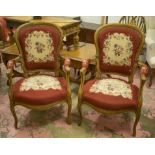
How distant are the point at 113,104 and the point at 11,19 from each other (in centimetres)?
223

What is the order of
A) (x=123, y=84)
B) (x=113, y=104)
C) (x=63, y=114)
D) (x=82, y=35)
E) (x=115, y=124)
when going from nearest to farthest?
(x=113, y=104) → (x=123, y=84) → (x=115, y=124) → (x=63, y=114) → (x=82, y=35)

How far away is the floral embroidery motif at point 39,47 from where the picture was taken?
2391 mm

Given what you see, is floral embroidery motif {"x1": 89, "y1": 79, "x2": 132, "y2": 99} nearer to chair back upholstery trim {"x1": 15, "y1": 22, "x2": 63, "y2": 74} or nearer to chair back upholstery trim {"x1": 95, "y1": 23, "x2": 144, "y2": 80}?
chair back upholstery trim {"x1": 95, "y1": 23, "x2": 144, "y2": 80}

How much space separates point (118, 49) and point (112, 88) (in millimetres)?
461

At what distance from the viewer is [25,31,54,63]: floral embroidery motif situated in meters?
2.39

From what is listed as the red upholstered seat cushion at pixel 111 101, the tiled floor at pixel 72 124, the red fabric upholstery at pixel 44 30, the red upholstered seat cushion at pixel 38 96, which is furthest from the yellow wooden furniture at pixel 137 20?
the red upholstered seat cushion at pixel 38 96

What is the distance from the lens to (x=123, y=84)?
→ 7.32ft

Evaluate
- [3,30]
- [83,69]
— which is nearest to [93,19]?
[3,30]

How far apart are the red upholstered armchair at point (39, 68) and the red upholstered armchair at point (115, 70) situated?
0.25m

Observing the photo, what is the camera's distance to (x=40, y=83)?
7.34 ft

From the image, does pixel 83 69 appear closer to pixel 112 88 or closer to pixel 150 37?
pixel 112 88

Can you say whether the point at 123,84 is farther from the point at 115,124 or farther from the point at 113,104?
the point at 115,124

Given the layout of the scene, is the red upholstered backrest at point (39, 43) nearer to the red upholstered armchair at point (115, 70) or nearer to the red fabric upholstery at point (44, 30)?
the red fabric upholstery at point (44, 30)
